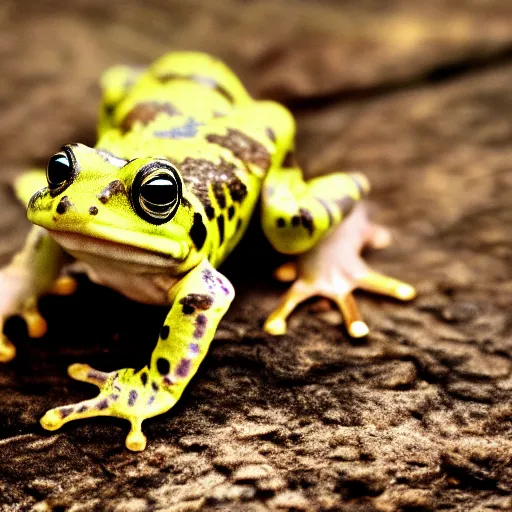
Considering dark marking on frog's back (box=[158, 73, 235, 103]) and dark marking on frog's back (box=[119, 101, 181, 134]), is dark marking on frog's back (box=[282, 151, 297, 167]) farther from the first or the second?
dark marking on frog's back (box=[119, 101, 181, 134])

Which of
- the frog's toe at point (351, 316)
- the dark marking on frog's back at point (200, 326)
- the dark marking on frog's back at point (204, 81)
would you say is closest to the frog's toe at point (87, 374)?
the dark marking on frog's back at point (200, 326)

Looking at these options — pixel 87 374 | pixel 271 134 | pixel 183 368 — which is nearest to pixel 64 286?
pixel 87 374

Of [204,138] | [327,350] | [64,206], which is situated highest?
[204,138]

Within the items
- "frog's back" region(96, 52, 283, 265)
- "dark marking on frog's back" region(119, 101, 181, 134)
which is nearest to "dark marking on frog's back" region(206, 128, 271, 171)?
"frog's back" region(96, 52, 283, 265)

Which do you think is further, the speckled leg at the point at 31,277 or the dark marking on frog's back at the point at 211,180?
the speckled leg at the point at 31,277

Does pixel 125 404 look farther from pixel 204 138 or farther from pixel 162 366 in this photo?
pixel 204 138

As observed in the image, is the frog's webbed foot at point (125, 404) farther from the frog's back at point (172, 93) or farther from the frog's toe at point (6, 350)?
the frog's back at point (172, 93)

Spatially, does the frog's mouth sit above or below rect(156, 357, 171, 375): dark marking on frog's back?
above
